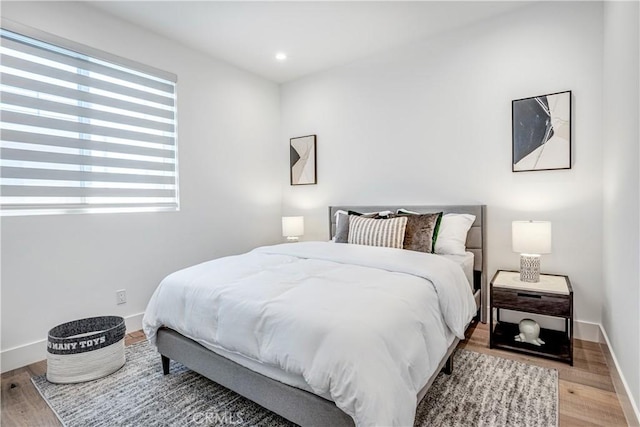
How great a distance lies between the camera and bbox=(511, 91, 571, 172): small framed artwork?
258 centimetres

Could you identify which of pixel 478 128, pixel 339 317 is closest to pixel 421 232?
pixel 478 128

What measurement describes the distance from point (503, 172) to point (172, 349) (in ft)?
9.65

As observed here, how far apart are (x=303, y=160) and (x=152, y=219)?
1.95 metres

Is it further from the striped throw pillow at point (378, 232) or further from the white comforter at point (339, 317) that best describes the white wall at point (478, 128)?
the white comforter at point (339, 317)

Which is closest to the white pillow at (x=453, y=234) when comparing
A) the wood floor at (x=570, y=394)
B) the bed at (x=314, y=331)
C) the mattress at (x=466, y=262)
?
the mattress at (x=466, y=262)

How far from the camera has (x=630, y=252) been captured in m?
Result: 1.61

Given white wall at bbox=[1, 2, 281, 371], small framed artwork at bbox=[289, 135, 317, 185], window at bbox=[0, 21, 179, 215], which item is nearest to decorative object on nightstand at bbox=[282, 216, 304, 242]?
white wall at bbox=[1, 2, 281, 371]

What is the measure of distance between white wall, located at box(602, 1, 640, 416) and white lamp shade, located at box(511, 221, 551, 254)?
353mm

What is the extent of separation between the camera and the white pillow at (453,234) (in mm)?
2729

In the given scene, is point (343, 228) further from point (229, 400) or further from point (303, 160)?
point (229, 400)

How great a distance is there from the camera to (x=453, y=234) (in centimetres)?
278

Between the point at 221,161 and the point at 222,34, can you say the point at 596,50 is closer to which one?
the point at 222,34

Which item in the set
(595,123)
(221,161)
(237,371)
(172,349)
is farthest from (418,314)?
(221,161)

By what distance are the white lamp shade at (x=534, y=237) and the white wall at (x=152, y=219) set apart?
2.88 meters
